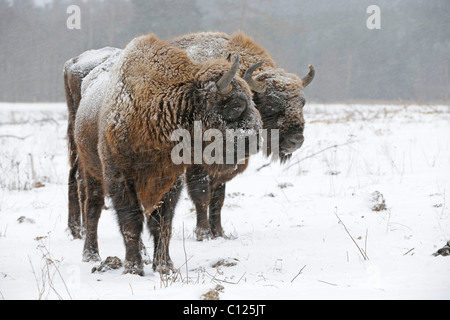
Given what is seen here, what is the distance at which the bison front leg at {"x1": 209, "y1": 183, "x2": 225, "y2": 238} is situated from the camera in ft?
19.3

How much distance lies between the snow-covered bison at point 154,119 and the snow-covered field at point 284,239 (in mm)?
553

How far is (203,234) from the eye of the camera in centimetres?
572

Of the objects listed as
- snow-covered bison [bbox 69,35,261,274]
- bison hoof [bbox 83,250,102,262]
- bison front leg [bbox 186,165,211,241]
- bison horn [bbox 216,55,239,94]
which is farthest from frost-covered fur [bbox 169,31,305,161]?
bison hoof [bbox 83,250,102,262]

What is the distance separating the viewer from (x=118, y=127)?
390 centimetres

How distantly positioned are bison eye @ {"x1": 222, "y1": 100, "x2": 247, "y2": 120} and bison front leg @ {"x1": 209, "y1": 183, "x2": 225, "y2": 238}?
212 centimetres

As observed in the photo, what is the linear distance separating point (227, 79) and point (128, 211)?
1.47 metres

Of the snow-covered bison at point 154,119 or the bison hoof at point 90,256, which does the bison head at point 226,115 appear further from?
the bison hoof at point 90,256

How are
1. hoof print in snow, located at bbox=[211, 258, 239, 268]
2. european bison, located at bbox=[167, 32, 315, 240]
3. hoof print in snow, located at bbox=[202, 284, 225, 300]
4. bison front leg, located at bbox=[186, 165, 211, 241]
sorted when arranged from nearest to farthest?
1. hoof print in snow, located at bbox=[202, 284, 225, 300]
2. hoof print in snow, located at bbox=[211, 258, 239, 268]
3. bison front leg, located at bbox=[186, 165, 211, 241]
4. european bison, located at bbox=[167, 32, 315, 240]

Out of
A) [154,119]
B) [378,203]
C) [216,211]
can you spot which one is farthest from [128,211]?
[378,203]

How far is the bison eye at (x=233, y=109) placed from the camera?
3.93 meters

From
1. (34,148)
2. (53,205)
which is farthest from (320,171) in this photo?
(34,148)

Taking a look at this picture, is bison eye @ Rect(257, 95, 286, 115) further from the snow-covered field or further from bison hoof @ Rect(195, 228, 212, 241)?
bison hoof @ Rect(195, 228, 212, 241)

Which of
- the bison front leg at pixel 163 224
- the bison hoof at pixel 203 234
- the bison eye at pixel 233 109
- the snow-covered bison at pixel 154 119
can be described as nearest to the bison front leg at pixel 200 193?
the bison hoof at pixel 203 234
